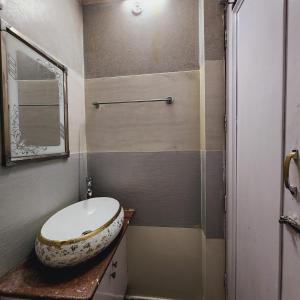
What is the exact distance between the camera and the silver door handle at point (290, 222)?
609mm

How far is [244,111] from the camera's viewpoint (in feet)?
3.41

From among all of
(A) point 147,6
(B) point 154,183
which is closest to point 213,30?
(A) point 147,6

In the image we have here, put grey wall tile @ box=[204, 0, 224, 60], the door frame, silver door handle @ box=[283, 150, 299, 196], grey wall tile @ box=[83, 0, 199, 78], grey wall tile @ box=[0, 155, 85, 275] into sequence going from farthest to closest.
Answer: grey wall tile @ box=[83, 0, 199, 78]
grey wall tile @ box=[204, 0, 224, 60]
the door frame
grey wall tile @ box=[0, 155, 85, 275]
silver door handle @ box=[283, 150, 299, 196]

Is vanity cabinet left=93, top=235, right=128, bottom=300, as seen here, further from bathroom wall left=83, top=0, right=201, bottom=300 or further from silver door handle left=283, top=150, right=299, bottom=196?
silver door handle left=283, top=150, right=299, bottom=196

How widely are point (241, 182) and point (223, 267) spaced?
71cm

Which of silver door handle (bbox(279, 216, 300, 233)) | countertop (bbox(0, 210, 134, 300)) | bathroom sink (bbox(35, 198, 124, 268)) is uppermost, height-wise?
silver door handle (bbox(279, 216, 300, 233))

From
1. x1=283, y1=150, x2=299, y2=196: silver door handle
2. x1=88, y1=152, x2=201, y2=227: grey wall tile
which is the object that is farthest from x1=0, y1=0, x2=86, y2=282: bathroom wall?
x1=283, y1=150, x2=299, y2=196: silver door handle

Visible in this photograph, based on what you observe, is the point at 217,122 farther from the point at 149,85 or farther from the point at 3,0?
the point at 3,0

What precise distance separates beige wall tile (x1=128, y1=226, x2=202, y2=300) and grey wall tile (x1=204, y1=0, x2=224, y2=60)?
4.31 ft

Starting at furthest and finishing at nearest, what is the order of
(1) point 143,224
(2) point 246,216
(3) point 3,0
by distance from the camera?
1. (1) point 143,224
2. (2) point 246,216
3. (3) point 3,0

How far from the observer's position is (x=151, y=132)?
1.56 metres

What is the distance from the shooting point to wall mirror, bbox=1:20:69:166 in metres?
0.85

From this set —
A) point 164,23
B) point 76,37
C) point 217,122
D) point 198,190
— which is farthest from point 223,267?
point 76,37

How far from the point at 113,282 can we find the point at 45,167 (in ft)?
2.49
